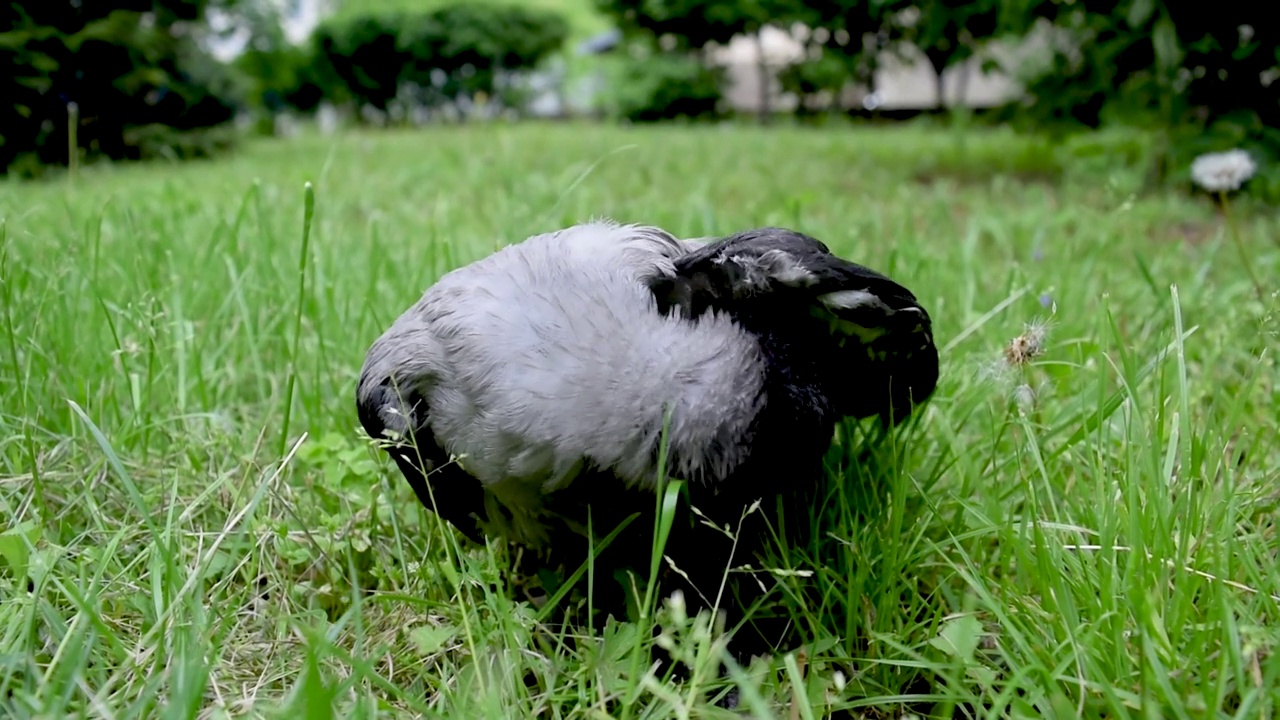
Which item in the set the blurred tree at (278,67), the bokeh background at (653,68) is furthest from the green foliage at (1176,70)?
the blurred tree at (278,67)

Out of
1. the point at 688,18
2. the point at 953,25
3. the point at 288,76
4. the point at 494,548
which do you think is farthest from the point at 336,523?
the point at 288,76

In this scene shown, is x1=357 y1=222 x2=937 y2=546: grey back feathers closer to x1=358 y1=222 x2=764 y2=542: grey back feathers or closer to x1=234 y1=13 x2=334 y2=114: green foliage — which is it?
x1=358 y1=222 x2=764 y2=542: grey back feathers

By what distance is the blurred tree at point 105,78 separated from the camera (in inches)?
191

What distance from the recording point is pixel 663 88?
12516 millimetres

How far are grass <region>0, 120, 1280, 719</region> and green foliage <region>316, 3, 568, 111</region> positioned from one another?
1185cm

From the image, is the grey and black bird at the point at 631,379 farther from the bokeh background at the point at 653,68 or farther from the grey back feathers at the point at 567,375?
the bokeh background at the point at 653,68

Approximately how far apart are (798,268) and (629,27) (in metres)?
11.6

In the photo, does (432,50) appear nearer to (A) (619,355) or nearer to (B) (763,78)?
(B) (763,78)

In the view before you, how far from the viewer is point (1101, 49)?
363 cm

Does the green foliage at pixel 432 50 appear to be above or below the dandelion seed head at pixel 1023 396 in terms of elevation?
above

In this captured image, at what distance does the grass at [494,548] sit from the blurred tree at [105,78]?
11.3 feet

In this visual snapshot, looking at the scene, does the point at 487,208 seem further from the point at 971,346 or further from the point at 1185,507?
the point at 1185,507

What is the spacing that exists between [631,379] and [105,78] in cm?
585

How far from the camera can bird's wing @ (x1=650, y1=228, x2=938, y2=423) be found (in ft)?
3.00
